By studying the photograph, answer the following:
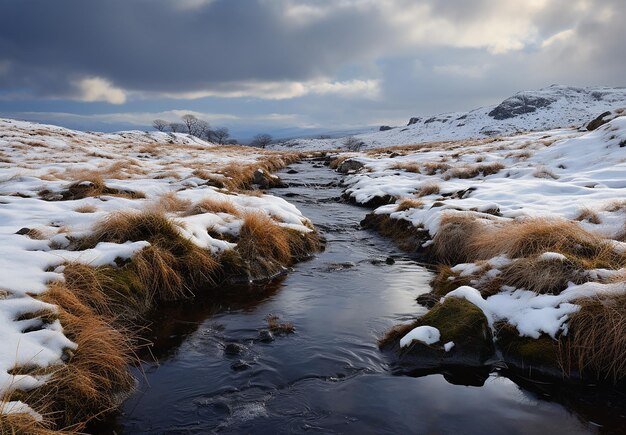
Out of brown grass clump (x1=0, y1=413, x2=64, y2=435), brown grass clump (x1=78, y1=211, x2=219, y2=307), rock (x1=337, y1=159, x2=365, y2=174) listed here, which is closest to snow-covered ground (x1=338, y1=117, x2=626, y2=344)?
rock (x1=337, y1=159, x2=365, y2=174)

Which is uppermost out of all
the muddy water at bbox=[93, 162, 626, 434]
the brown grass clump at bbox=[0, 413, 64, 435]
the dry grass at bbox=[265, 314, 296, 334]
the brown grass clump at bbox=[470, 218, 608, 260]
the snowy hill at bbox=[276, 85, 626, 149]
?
the snowy hill at bbox=[276, 85, 626, 149]

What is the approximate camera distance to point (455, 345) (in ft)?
20.3

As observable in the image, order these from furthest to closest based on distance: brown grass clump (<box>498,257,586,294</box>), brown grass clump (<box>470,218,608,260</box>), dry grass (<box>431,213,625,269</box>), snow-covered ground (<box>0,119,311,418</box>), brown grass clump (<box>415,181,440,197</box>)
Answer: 1. brown grass clump (<box>415,181,440,197</box>)
2. brown grass clump (<box>470,218,608,260</box>)
3. dry grass (<box>431,213,625,269</box>)
4. brown grass clump (<box>498,257,586,294</box>)
5. snow-covered ground (<box>0,119,311,418</box>)

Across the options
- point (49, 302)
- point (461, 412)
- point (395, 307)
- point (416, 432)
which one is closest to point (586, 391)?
point (461, 412)

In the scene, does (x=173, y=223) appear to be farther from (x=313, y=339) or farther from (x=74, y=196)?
(x=74, y=196)

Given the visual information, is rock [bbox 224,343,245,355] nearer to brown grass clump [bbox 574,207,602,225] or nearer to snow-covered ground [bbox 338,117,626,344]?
snow-covered ground [bbox 338,117,626,344]

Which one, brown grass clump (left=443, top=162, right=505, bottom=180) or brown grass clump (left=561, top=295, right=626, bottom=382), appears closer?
brown grass clump (left=561, top=295, right=626, bottom=382)

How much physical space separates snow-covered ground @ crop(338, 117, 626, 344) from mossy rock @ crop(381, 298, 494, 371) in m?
0.41

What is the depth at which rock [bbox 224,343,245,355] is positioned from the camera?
Result: 6.37 meters

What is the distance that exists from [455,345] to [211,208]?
7781 millimetres

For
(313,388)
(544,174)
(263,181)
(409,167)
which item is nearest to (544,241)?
(313,388)

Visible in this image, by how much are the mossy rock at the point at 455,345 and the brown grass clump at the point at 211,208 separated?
6664 mm

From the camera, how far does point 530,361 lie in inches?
234

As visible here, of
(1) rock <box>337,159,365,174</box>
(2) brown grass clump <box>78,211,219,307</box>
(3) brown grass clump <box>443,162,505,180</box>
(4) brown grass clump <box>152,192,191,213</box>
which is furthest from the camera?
(1) rock <box>337,159,365,174</box>
